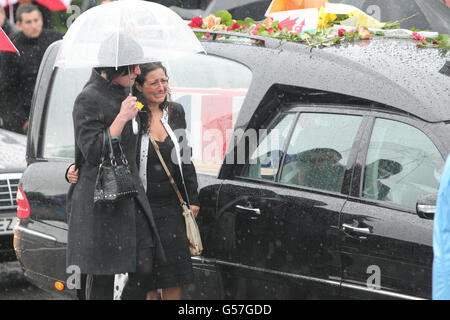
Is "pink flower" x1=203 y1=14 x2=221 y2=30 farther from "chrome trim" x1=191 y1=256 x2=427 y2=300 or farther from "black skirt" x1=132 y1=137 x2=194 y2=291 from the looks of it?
"chrome trim" x1=191 y1=256 x2=427 y2=300

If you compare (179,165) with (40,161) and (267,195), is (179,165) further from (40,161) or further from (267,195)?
(40,161)

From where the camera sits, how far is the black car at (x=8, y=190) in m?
6.78

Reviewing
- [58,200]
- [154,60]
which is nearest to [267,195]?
[154,60]

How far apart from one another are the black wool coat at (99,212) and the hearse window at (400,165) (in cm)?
123

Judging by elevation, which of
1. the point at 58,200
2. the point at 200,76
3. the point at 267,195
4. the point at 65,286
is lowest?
the point at 65,286

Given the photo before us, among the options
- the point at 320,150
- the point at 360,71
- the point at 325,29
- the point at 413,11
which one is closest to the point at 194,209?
the point at 320,150

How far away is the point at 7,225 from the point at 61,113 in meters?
1.58

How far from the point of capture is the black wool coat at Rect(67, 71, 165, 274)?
173 inches

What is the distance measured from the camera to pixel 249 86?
15.6 feet

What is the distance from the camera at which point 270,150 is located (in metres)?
4.61

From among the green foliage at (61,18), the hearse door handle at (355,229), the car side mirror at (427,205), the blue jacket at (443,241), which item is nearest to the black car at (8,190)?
the hearse door handle at (355,229)

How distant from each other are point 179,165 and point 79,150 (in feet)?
1.80

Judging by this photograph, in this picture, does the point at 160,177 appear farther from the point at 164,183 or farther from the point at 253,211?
the point at 253,211
